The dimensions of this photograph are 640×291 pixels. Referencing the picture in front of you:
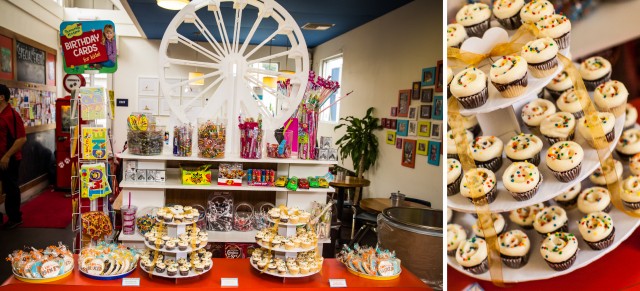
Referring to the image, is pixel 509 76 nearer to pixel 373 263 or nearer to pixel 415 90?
pixel 373 263

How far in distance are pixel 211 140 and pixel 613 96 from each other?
2.30 metres

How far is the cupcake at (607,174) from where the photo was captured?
0.92 m

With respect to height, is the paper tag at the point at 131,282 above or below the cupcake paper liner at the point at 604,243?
below

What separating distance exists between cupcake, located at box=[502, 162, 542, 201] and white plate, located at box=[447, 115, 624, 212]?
0.02m

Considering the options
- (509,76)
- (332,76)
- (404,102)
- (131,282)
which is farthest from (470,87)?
(332,76)

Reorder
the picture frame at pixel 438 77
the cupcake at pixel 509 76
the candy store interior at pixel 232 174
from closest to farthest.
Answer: the cupcake at pixel 509 76 → the candy store interior at pixel 232 174 → the picture frame at pixel 438 77

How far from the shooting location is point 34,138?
239 inches

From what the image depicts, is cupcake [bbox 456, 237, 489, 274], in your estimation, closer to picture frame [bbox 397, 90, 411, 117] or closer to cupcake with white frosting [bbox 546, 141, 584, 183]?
cupcake with white frosting [bbox 546, 141, 584, 183]

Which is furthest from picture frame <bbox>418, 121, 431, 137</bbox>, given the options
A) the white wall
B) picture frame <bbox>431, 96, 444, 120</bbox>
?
the white wall

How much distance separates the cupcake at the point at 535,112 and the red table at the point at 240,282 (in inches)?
58.0

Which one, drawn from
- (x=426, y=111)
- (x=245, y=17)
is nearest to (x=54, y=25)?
(x=245, y=17)

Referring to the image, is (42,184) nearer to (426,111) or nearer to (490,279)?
(426,111)

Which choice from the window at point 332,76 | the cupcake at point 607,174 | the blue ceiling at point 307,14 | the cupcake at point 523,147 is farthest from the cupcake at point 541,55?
the window at point 332,76

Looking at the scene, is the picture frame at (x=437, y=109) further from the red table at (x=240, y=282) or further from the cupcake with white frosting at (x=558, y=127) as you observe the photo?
the cupcake with white frosting at (x=558, y=127)
